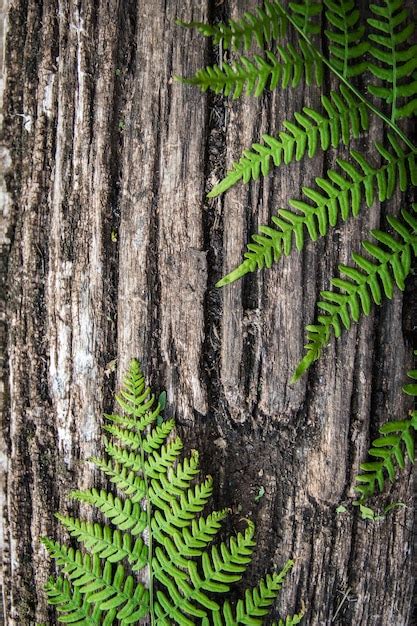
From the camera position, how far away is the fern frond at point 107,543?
2324 millimetres

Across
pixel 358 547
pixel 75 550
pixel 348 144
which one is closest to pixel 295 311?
pixel 348 144

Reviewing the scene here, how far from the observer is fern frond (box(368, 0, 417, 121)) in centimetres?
211

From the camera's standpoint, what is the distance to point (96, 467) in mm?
2438

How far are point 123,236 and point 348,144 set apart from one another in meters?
0.92

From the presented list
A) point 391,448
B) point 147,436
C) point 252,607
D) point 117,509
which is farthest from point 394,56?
point 252,607

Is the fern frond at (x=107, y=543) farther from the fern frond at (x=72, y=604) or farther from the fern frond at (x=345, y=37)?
the fern frond at (x=345, y=37)

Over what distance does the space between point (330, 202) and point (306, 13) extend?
664 mm

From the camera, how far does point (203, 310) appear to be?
Result: 2.33 metres

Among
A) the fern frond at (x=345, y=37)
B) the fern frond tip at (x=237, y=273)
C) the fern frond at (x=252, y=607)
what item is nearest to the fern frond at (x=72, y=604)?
the fern frond at (x=252, y=607)

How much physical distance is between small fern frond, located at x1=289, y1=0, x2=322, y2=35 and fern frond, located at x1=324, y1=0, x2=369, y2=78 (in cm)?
4

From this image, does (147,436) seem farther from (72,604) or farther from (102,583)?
(72,604)

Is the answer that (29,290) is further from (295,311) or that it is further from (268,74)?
(268,74)

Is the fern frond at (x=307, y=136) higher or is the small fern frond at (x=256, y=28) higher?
the small fern frond at (x=256, y=28)

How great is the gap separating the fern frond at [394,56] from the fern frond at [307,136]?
4.3 inches
